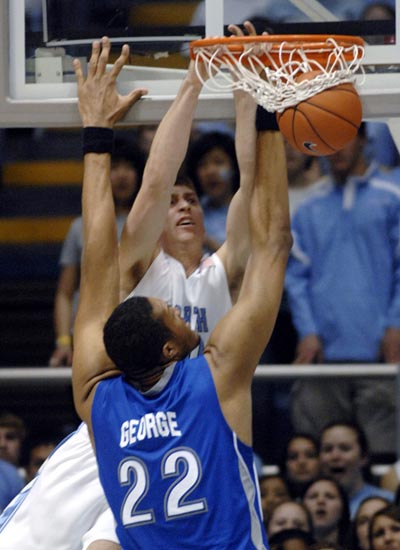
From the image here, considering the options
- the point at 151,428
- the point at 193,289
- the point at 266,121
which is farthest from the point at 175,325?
the point at 193,289

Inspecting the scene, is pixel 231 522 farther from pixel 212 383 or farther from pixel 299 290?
pixel 299 290

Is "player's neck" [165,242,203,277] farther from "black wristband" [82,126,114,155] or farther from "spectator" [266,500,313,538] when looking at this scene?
"spectator" [266,500,313,538]

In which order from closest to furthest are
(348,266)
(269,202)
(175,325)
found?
1. (175,325)
2. (269,202)
3. (348,266)

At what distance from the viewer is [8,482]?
21.0ft

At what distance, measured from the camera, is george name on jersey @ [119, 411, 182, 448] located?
11.6 feet

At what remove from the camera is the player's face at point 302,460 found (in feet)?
20.8

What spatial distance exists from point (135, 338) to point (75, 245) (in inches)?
136

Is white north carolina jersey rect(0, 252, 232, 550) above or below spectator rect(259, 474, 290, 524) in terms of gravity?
above

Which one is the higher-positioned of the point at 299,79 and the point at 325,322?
the point at 299,79

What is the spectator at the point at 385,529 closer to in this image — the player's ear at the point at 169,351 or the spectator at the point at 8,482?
the spectator at the point at 8,482

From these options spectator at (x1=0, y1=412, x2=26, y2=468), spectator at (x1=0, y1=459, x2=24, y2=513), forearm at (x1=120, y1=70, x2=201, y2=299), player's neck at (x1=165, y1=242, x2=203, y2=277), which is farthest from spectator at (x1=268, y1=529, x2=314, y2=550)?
forearm at (x1=120, y1=70, x2=201, y2=299)

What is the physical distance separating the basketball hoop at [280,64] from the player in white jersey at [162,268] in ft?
0.31

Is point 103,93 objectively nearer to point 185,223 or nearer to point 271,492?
point 185,223

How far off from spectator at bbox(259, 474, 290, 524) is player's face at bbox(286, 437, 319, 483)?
8 centimetres
